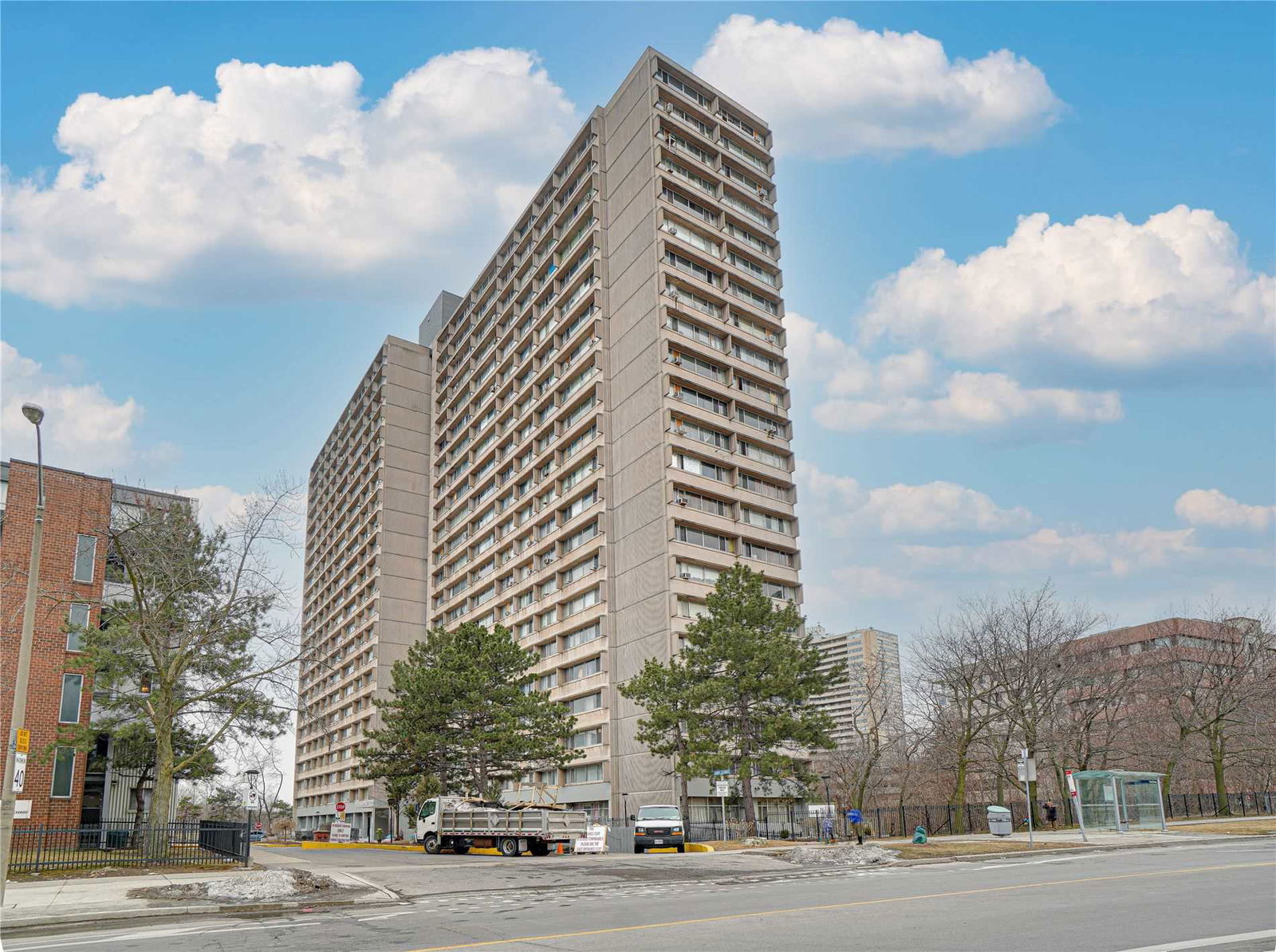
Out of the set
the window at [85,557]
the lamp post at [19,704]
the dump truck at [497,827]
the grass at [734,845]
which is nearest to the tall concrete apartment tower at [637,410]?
the grass at [734,845]

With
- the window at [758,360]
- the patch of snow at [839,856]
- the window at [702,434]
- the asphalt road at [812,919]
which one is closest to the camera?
the asphalt road at [812,919]

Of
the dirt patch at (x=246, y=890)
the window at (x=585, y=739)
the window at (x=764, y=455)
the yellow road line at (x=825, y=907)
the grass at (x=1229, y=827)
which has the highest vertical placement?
the window at (x=764, y=455)

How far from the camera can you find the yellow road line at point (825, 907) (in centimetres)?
1260

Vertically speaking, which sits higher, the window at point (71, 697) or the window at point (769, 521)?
the window at point (769, 521)

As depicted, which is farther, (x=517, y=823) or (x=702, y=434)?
(x=702, y=434)

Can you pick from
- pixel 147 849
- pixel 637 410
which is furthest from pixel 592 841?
pixel 637 410

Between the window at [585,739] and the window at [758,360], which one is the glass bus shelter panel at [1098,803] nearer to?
the window at [585,739]

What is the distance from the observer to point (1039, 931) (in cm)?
1211

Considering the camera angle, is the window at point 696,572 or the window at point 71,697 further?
the window at point 696,572

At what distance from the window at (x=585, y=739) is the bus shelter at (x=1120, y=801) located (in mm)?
29919

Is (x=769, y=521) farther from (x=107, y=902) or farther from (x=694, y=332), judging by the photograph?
(x=107, y=902)

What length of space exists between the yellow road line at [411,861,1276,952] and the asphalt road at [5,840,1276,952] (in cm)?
4

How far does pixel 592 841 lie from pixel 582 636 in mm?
30526

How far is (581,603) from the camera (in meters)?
69.3
